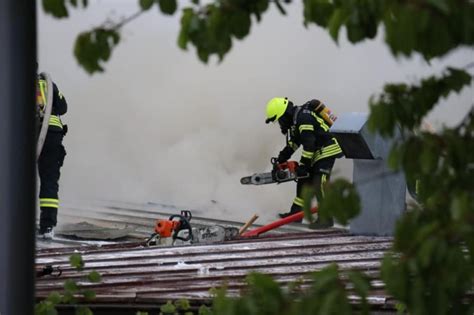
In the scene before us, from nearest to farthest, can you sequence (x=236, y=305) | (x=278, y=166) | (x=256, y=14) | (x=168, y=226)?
(x=236, y=305)
(x=256, y=14)
(x=168, y=226)
(x=278, y=166)

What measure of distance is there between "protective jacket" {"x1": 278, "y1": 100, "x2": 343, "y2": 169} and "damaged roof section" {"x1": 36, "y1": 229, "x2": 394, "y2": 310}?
2.90m

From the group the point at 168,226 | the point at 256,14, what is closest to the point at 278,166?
the point at 168,226

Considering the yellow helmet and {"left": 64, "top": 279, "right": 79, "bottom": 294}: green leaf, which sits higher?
the yellow helmet

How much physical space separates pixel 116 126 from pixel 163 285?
11.1m

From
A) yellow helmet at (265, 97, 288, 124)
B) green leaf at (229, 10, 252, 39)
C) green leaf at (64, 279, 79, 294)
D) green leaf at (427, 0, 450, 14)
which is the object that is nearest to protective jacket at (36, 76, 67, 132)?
yellow helmet at (265, 97, 288, 124)

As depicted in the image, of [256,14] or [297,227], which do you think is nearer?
[256,14]

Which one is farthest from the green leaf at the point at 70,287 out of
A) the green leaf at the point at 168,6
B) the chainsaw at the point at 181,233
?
the chainsaw at the point at 181,233

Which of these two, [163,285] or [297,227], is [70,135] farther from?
[163,285]

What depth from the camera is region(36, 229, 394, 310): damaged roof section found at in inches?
185

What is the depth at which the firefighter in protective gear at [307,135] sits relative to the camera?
985cm

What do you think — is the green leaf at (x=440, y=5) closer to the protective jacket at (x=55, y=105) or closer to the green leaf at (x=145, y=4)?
the green leaf at (x=145, y=4)

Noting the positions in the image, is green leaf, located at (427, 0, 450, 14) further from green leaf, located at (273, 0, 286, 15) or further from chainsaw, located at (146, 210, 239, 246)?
chainsaw, located at (146, 210, 239, 246)

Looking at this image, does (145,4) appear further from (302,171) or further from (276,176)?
(302,171)

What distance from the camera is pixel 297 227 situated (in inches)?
431
